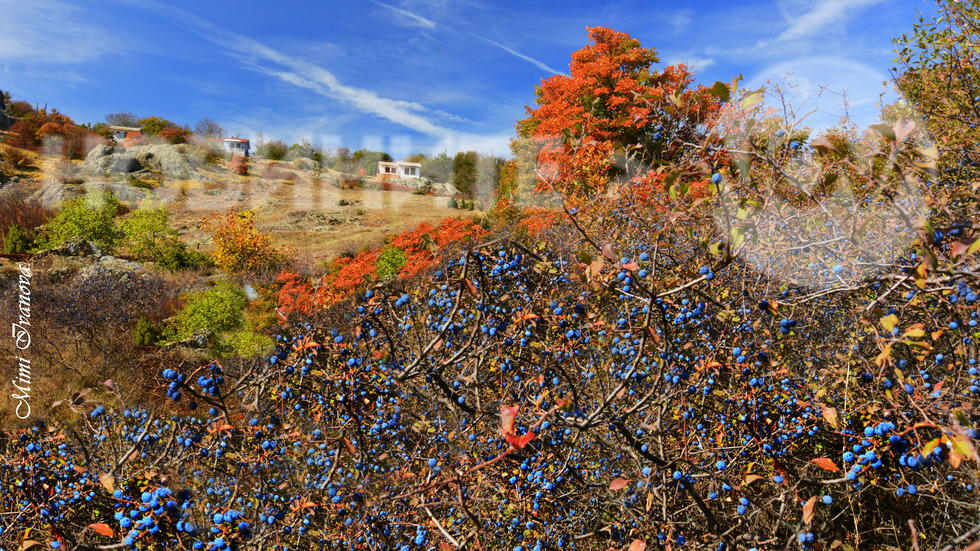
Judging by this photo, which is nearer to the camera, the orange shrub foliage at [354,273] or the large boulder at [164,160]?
the orange shrub foliage at [354,273]

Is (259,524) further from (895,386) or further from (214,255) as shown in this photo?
(214,255)

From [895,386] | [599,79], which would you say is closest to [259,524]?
[895,386]

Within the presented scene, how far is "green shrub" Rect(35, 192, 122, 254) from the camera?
1354cm

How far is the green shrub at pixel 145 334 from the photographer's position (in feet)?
25.5

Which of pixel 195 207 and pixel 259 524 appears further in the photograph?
pixel 195 207

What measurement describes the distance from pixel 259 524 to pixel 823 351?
115 inches

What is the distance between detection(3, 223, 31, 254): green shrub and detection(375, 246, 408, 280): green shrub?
10.8 m

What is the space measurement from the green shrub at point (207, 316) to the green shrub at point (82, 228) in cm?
807

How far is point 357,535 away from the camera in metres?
1.80

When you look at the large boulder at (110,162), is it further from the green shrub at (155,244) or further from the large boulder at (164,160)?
the green shrub at (155,244)

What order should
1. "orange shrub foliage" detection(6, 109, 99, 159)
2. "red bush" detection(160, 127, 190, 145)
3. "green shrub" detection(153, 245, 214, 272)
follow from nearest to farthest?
1. "green shrub" detection(153, 245, 214, 272)
2. "orange shrub foliage" detection(6, 109, 99, 159)
3. "red bush" detection(160, 127, 190, 145)

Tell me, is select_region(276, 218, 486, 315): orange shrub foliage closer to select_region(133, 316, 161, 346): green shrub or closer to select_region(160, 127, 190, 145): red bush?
select_region(133, 316, 161, 346): green shrub

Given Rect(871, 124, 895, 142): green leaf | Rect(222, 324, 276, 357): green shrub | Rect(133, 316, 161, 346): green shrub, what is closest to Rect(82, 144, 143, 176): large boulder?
Rect(133, 316, 161, 346): green shrub

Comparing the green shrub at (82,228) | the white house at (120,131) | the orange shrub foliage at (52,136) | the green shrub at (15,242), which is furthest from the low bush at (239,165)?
the green shrub at (15,242)
